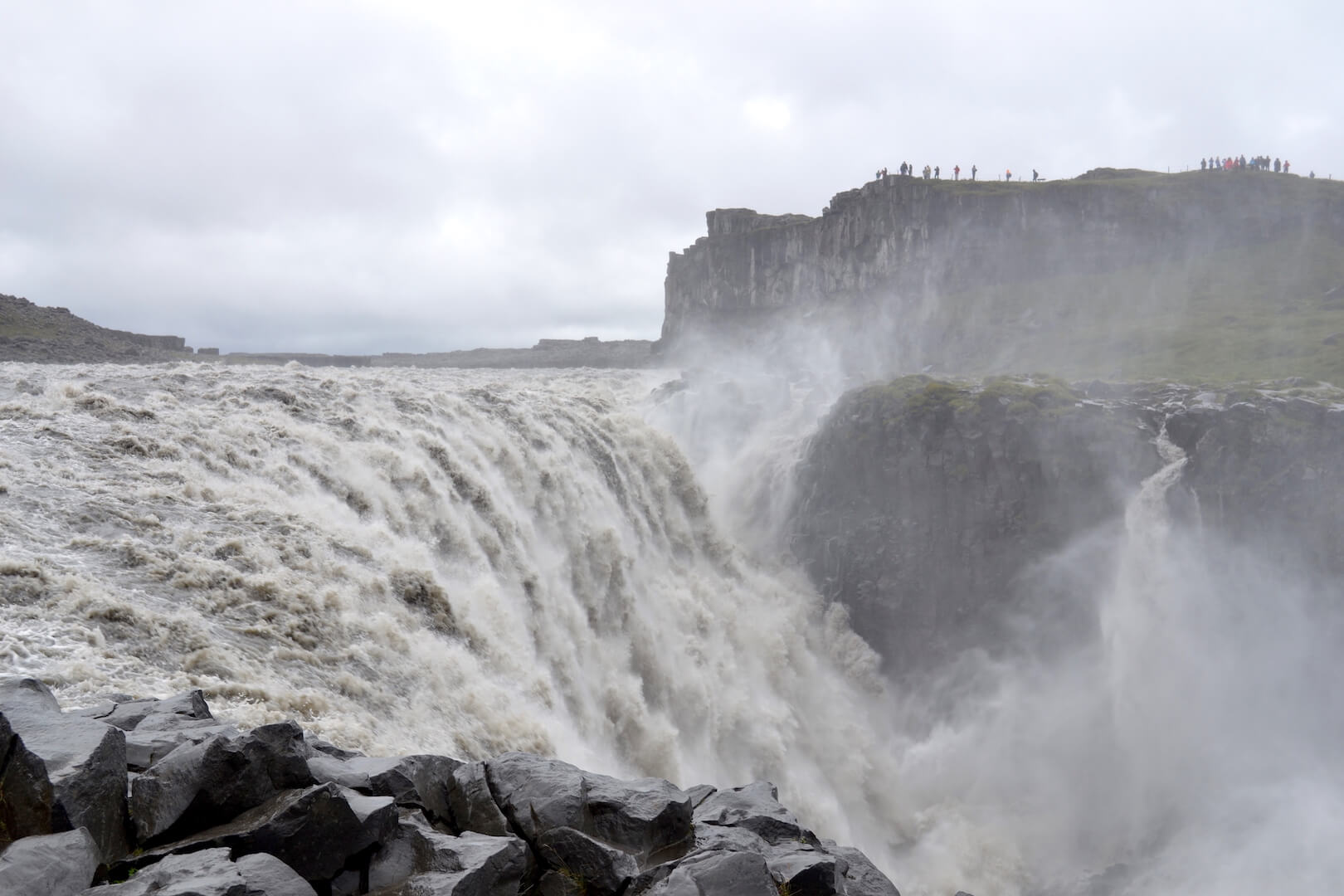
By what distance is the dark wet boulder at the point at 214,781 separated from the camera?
7730 mm

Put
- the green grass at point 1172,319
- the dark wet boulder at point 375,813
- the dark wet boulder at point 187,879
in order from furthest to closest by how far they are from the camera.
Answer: the green grass at point 1172,319 → the dark wet boulder at point 375,813 → the dark wet boulder at point 187,879

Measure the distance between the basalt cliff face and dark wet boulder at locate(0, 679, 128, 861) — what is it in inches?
2634

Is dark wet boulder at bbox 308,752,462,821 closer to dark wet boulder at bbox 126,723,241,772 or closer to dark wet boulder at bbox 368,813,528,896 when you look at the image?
dark wet boulder at bbox 368,813,528,896

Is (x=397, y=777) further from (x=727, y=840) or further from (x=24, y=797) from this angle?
(x=727, y=840)

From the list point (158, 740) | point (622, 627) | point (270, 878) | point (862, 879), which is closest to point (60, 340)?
point (622, 627)

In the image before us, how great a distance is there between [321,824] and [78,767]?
192cm

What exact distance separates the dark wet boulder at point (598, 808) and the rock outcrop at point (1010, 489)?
32.2 m

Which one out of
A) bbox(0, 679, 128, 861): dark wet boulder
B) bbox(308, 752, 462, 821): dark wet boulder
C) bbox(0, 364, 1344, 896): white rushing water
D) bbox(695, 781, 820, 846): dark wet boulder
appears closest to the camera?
bbox(0, 679, 128, 861): dark wet boulder

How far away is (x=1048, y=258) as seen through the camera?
84.6m

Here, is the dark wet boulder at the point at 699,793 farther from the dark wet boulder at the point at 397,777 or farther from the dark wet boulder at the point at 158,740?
the dark wet boulder at the point at 158,740

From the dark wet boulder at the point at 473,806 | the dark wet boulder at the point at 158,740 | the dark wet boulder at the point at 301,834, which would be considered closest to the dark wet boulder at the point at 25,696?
the dark wet boulder at the point at 158,740

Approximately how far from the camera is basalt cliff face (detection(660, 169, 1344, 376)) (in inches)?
2938

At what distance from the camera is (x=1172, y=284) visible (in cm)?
7838

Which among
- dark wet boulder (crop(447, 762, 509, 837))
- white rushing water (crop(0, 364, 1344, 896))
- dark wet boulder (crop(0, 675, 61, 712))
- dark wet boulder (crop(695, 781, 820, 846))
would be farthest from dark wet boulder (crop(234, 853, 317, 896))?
white rushing water (crop(0, 364, 1344, 896))
